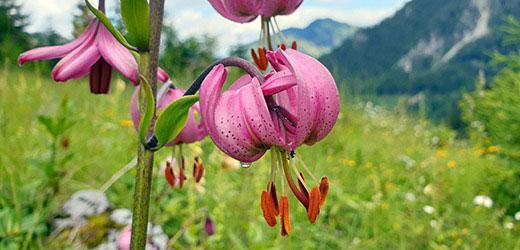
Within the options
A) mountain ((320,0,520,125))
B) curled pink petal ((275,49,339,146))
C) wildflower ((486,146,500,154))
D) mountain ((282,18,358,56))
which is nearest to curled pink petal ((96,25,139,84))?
curled pink petal ((275,49,339,146))

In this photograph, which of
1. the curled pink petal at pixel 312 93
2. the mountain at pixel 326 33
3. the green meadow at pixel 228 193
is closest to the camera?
the curled pink petal at pixel 312 93

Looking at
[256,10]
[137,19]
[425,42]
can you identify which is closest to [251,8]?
[256,10]

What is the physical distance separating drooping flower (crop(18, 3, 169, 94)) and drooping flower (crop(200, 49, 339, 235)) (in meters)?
0.17

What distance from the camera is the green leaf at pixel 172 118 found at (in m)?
0.63

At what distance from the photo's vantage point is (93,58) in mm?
757

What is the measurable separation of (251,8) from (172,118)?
20 cm

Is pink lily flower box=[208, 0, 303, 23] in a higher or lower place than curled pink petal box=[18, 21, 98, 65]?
higher

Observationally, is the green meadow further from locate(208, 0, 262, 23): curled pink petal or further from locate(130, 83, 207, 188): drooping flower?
locate(208, 0, 262, 23): curled pink petal

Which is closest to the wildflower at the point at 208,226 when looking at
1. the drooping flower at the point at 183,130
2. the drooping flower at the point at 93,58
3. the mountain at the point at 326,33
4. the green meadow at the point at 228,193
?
the green meadow at the point at 228,193

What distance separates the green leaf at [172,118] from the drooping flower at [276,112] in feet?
0.15

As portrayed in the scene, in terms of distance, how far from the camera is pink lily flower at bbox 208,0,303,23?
2.47 ft

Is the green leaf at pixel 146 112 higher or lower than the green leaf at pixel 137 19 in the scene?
lower

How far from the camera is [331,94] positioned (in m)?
0.56

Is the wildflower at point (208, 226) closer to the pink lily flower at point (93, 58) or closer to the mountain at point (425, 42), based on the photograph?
the pink lily flower at point (93, 58)
